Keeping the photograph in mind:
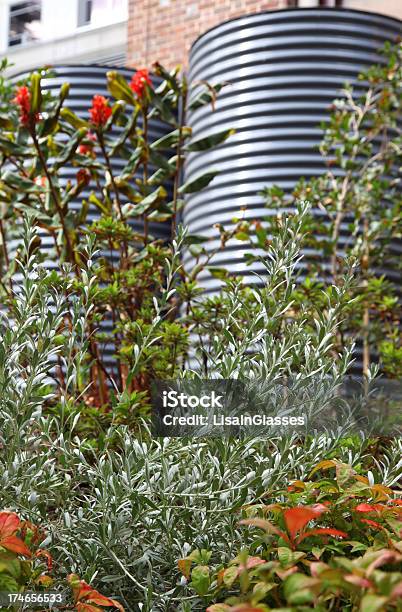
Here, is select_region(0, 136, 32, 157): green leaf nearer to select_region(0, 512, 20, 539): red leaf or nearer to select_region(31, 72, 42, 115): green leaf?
select_region(31, 72, 42, 115): green leaf

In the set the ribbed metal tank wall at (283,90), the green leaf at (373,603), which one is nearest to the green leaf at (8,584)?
the green leaf at (373,603)

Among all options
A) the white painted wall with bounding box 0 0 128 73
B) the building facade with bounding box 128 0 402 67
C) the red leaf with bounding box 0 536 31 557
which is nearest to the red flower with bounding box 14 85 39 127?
the red leaf with bounding box 0 536 31 557

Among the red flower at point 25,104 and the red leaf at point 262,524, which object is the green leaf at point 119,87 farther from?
the red leaf at point 262,524

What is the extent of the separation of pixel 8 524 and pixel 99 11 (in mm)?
10411

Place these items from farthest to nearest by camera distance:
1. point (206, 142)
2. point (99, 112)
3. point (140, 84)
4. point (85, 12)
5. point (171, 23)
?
point (85, 12), point (171, 23), point (206, 142), point (140, 84), point (99, 112)

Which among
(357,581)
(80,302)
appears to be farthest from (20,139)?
(357,581)

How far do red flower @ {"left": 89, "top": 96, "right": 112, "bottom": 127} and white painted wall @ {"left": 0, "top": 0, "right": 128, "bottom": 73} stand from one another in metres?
7.55

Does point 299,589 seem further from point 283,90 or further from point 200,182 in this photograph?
point 283,90

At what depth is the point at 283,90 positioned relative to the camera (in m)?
4.88

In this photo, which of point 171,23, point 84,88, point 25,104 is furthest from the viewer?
point 171,23

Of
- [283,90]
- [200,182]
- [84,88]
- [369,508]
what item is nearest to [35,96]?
[200,182]

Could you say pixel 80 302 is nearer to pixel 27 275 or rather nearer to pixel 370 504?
pixel 27 275

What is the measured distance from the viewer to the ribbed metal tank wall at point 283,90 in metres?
4.81

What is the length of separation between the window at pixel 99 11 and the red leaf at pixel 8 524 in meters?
9.90
